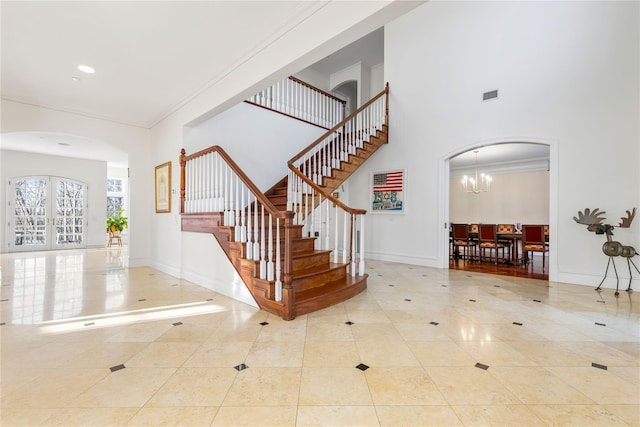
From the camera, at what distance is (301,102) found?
672cm

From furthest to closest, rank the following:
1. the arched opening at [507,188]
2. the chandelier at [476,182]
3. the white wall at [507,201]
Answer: the white wall at [507,201] < the arched opening at [507,188] < the chandelier at [476,182]

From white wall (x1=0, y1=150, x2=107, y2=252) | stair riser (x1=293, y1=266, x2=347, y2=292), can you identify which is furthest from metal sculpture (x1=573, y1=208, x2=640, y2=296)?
white wall (x1=0, y1=150, x2=107, y2=252)

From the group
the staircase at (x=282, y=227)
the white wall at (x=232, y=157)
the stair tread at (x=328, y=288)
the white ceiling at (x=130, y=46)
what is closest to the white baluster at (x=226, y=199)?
the staircase at (x=282, y=227)

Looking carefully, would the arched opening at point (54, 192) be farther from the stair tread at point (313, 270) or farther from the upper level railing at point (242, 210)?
the stair tread at point (313, 270)

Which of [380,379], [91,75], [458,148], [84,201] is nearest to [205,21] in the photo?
[91,75]

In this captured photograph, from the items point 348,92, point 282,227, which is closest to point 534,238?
point 282,227

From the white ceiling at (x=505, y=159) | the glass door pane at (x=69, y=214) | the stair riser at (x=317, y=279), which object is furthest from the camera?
the glass door pane at (x=69, y=214)

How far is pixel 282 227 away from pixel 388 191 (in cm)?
342

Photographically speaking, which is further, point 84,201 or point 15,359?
point 84,201

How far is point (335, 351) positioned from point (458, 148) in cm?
516

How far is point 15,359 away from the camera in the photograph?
218cm

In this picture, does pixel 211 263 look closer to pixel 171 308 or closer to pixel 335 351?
pixel 171 308

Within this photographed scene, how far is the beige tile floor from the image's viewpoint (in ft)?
5.25

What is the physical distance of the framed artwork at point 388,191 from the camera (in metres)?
6.62
